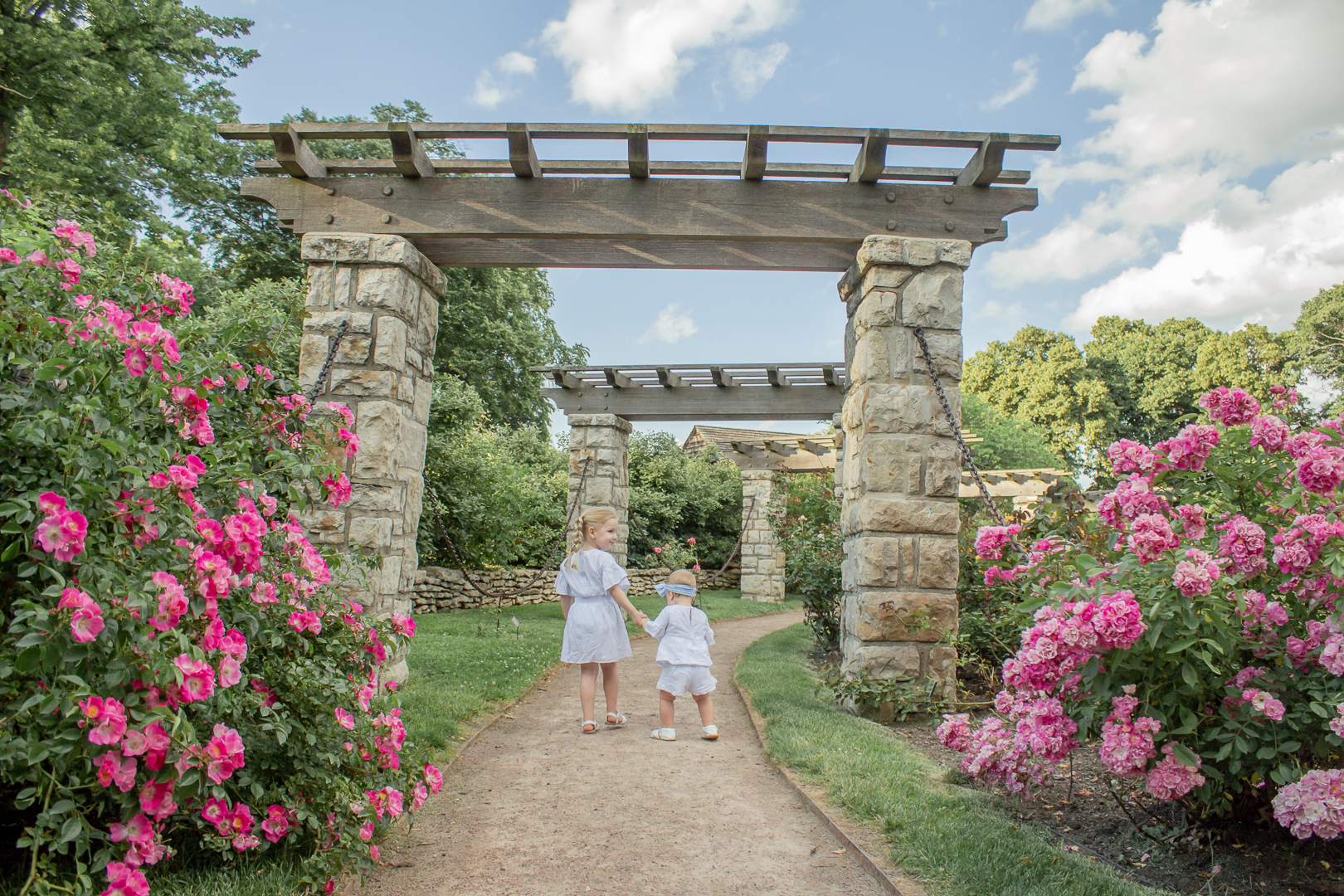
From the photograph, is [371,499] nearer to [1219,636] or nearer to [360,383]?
[360,383]

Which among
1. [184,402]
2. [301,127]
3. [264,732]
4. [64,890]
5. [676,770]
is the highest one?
[301,127]

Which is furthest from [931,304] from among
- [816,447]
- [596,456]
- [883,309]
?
[816,447]

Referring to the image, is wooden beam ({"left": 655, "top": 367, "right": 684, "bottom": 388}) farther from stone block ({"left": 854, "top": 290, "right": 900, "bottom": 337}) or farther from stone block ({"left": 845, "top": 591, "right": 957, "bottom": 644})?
stone block ({"left": 845, "top": 591, "right": 957, "bottom": 644})

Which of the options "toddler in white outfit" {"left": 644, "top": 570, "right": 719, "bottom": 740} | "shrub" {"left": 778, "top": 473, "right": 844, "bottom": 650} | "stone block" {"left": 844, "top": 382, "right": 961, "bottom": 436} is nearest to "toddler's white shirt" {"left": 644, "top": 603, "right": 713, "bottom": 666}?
"toddler in white outfit" {"left": 644, "top": 570, "right": 719, "bottom": 740}

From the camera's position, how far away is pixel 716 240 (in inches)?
233

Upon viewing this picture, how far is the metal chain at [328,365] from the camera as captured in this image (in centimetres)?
524

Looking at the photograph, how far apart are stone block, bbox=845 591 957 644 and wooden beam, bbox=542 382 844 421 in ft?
23.8

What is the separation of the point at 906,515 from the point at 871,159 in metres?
2.50

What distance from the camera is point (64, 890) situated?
6.03ft

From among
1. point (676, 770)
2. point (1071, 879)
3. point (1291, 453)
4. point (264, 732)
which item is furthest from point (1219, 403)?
point (264, 732)

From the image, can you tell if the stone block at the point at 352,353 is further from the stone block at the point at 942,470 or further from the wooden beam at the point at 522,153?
the stone block at the point at 942,470

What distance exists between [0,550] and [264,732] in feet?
3.20

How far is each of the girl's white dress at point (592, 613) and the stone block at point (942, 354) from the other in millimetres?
2561

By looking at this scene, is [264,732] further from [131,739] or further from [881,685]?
[881,685]
